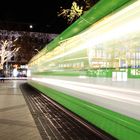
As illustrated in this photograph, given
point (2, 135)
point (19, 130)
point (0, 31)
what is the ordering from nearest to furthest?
point (2, 135) < point (19, 130) < point (0, 31)

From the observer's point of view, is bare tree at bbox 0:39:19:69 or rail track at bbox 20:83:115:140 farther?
bare tree at bbox 0:39:19:69

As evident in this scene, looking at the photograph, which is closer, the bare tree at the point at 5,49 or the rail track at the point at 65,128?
the rail track at the point at 65,128

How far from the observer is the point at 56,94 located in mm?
12633

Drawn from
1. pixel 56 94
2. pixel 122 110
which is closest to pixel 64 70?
pixel 56 94

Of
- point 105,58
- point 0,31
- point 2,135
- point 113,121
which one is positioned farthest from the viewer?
point 0,31

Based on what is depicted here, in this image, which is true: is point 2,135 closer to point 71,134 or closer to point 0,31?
point 71,134

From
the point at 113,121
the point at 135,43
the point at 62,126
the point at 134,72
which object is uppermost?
the point at 135,43

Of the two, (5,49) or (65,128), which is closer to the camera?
(65,128)

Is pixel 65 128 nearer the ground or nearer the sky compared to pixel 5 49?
nearer the ground

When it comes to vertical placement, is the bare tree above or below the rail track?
above

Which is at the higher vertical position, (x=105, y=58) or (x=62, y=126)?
(x=105, y=58)

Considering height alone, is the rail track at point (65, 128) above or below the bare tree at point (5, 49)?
below

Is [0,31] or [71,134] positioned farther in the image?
[0,31]

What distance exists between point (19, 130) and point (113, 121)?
3.01 metres
